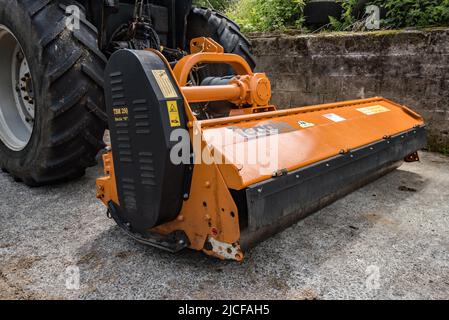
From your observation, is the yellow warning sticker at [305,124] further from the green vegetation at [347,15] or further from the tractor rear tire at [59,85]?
the green vegetation at [347,15]

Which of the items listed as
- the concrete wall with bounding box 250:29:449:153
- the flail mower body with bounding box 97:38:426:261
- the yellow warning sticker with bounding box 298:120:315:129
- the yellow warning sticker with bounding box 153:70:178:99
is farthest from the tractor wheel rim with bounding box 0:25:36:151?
the concrete wall with bounding box 250:29:449:153

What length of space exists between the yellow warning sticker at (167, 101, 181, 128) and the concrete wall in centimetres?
299

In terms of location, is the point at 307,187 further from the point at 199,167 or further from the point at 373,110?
the point at 373,110

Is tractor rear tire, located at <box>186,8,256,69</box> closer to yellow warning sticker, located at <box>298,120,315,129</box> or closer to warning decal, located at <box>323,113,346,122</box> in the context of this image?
warning decal, located at <box>323,113,346,122</box>

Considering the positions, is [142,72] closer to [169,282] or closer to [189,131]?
[189,131]

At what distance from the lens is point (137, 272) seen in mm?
1709

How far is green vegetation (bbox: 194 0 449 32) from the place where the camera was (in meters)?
4.04

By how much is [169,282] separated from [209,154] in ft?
1.84

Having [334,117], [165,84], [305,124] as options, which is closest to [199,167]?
[165,84]

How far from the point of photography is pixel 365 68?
412 centimetres

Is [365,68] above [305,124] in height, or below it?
above

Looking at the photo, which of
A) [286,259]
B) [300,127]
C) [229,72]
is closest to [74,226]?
[286,259]

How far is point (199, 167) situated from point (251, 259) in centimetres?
50

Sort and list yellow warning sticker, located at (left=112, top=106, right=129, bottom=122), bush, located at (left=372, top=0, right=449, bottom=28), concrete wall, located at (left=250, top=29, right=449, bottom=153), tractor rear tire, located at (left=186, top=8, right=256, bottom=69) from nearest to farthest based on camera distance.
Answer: yellow warning sticker, located at (left=112, top=106, right=129, bottom=122) < tractor rear tire, located at (left=186, top=8, right=256, bottom=69) < concrete wall, located at (left=250, top=29, right=449, bottom=153) < bush, located at (left=372, top=0, right=449, bottom=28)
